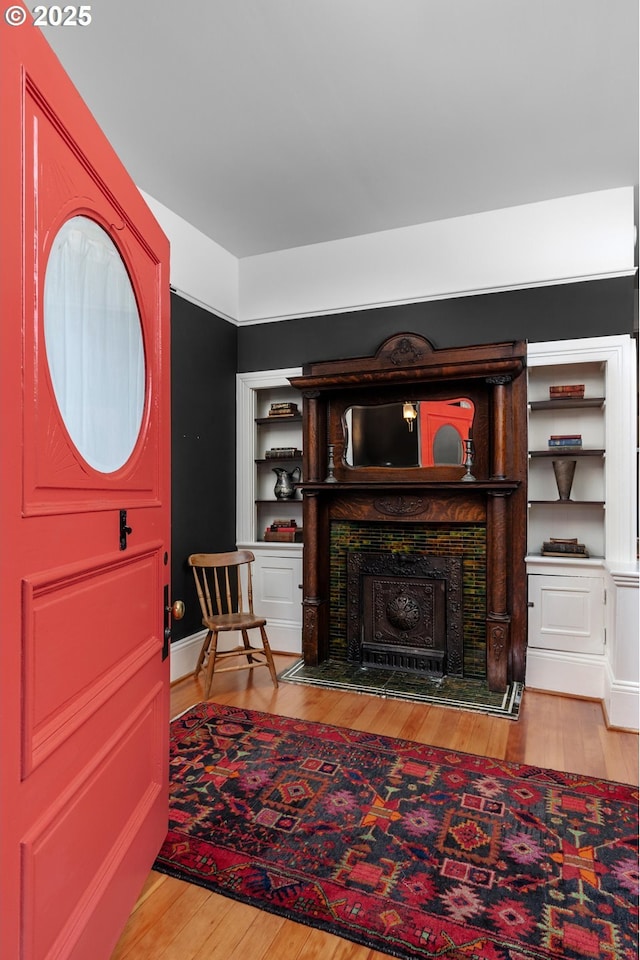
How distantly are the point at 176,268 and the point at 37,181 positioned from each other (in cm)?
290

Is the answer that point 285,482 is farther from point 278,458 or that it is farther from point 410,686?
point 410,686

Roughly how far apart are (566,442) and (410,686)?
6.39 feet

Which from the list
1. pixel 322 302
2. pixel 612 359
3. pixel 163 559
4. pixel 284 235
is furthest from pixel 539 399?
pixel 163 559

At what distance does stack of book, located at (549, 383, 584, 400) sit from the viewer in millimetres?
3650

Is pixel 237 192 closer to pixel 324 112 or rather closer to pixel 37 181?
pixel 324 112

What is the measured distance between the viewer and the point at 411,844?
6.71ft

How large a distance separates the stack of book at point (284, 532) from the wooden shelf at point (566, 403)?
80.3 inches

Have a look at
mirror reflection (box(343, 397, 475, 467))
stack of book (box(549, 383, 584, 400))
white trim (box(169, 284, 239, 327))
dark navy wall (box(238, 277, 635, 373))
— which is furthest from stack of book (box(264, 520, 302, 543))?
stack of book (box(549, 383, 584, 400))

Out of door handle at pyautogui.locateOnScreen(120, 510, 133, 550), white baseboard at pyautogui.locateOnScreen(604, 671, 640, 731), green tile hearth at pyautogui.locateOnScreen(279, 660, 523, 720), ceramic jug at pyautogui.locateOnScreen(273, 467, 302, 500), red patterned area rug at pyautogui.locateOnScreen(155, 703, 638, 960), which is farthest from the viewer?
ceramic jug at pyautogui.locateOnScreen(273, 467, 302, 500)

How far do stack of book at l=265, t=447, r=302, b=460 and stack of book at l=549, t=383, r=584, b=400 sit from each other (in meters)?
1.95

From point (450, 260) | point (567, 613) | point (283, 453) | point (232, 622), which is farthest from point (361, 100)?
point (567, 613)

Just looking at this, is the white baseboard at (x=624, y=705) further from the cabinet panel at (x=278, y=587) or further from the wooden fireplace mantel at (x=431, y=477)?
the cabinet panel at (x=278, y=587)

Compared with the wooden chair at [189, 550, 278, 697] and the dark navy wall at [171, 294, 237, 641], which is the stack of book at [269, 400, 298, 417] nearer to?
the dark navy wall at [171, 294, 237, 641]

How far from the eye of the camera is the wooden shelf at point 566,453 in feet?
11.7
